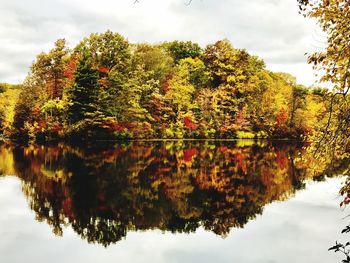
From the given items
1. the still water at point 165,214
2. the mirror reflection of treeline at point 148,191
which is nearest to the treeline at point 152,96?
the mirror reflection of treeline at point 148,191

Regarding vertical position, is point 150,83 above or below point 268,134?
above

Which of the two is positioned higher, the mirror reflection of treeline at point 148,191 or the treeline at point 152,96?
the treeline at point 152,96

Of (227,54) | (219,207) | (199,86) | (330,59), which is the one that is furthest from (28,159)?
(227,54)

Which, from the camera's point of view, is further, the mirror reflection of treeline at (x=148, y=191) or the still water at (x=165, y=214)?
the mirror reflection of treeline at (x=148, y=191)

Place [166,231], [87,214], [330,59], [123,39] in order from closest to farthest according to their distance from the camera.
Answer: [330,59] → [166,231] → [87,214] → [123,39]

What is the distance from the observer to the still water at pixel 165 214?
6.98 meters

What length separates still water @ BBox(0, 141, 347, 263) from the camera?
698 cm

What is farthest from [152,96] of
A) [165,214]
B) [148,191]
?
[165,214]

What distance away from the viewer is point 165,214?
9.20 m

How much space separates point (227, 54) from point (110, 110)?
56.3ft

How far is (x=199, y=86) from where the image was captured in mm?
41688

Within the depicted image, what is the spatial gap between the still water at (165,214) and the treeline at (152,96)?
606 inches

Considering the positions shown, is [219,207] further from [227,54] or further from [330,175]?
[227,54]

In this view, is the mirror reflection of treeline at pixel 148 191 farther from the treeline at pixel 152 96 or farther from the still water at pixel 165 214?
the treeline at pixel 152 96
